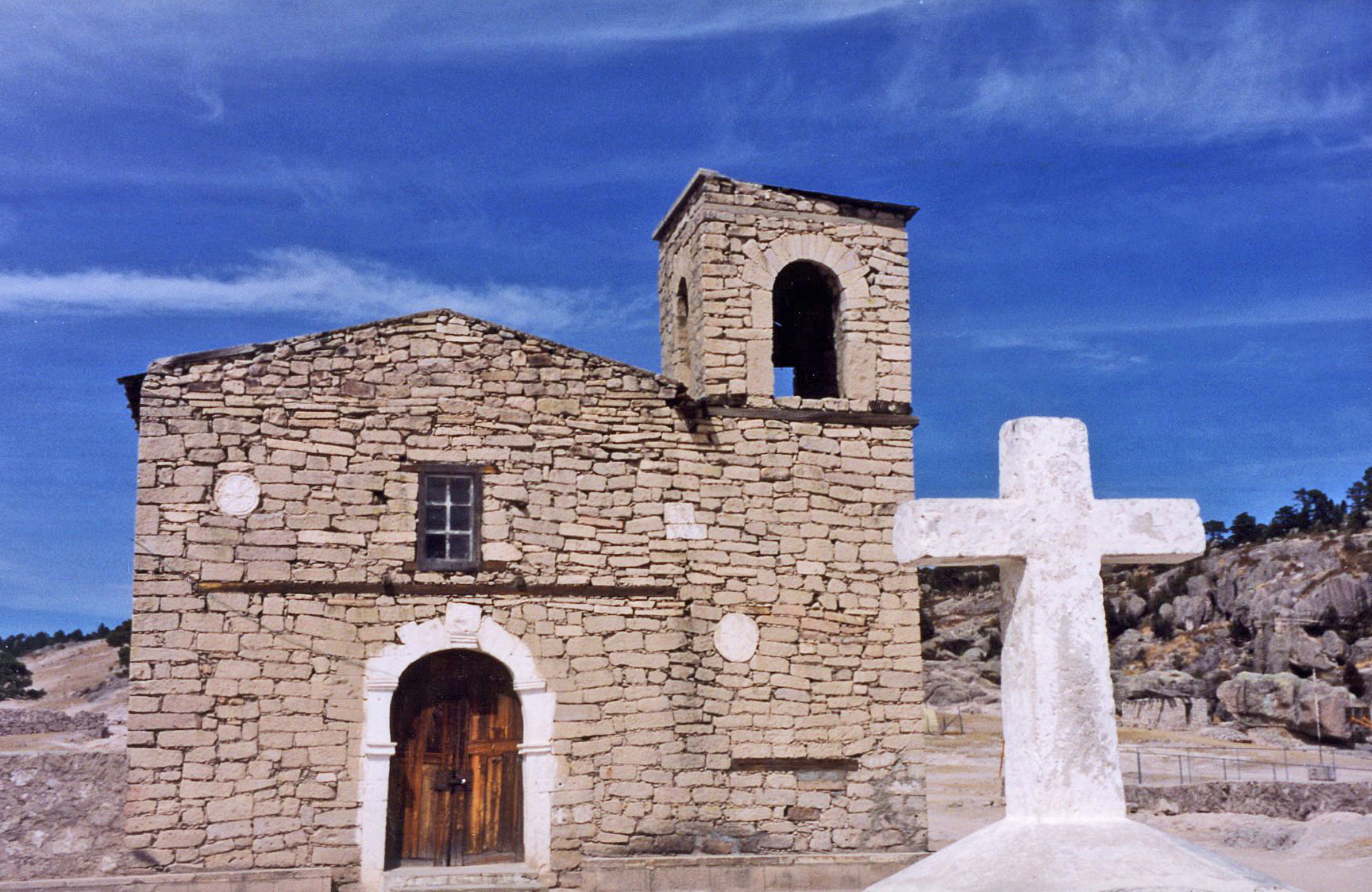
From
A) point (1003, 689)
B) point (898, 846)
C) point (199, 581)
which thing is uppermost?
point (199, 581)

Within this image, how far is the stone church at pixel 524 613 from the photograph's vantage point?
1180 cm

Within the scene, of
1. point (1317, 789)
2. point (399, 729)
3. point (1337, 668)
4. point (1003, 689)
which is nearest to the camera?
point (1003, 689)

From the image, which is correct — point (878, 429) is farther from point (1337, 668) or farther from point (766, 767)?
point (1337, 668)

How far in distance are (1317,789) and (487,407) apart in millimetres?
11110

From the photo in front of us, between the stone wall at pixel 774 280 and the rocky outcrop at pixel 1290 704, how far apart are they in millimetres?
18591

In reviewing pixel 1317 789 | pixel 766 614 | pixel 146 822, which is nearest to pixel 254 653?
pixel 146 822

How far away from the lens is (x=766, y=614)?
13.0m

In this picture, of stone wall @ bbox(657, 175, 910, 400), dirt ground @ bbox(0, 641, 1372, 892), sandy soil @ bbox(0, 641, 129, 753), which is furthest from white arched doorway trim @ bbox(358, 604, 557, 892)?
sandy soil @ bbox(0, 641, 129, 753)

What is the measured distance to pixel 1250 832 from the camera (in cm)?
1459

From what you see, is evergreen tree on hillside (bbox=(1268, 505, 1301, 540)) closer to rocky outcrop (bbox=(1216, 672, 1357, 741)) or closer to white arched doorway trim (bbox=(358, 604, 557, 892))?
rocky outcrop (bbox=(1216, 672, 1357, 741))

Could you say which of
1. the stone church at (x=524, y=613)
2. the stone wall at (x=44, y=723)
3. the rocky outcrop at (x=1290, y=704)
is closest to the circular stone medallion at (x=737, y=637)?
the stone church at (x=524, y=613)

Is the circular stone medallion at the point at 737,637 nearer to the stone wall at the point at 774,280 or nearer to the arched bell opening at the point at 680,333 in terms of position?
the stone wall at the point at 774,280

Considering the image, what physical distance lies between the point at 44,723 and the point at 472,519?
602 inches

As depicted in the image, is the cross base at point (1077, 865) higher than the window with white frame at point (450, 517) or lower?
lower
